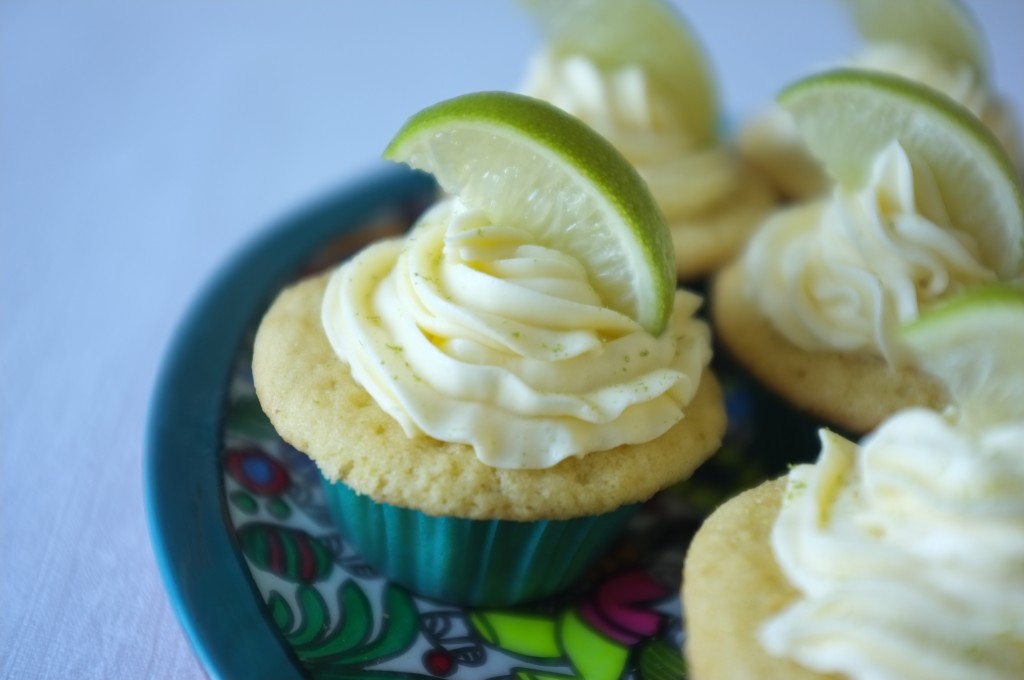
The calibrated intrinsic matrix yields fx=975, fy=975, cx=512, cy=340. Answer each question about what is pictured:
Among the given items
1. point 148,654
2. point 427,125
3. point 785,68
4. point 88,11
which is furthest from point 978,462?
point 88,11

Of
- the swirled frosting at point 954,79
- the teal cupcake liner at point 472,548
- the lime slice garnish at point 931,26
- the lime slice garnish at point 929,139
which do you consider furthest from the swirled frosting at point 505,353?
the lime slice garnish at point 931,26

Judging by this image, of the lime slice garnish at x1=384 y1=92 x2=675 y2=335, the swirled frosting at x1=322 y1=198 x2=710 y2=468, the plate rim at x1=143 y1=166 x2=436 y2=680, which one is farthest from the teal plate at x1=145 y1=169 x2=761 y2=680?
the lime slice garnish at x1=384 y1=92 x2=675 y2=335

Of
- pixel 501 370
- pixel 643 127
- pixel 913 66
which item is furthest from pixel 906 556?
pixel 913 66

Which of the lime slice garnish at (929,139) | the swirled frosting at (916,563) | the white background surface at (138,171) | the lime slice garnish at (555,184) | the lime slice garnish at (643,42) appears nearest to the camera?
the swirled frosting at (916,563)

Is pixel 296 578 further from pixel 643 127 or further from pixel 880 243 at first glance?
pixel 643 127

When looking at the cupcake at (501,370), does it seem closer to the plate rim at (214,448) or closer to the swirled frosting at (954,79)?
the plate rim at (214,448)

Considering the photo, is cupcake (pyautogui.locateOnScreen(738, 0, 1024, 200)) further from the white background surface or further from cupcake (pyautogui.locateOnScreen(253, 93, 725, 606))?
cupcake (pyautogui.locateOnScreen(253, 93, 725, 606))

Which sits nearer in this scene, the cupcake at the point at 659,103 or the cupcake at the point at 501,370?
the cupcake at the point at 501,370
